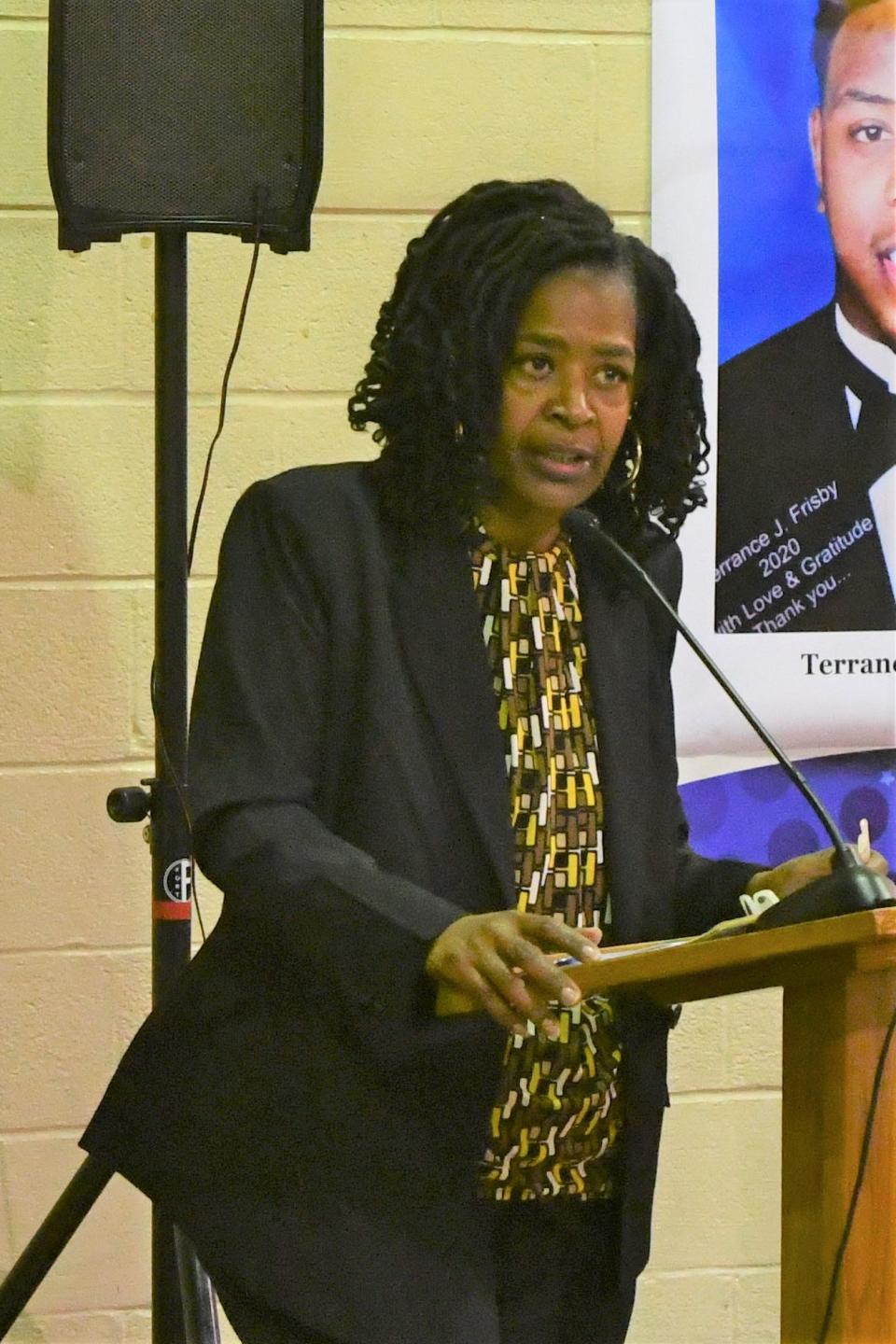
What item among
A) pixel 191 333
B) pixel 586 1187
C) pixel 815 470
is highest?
pixel 191 333

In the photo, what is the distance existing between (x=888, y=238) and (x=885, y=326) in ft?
0.41

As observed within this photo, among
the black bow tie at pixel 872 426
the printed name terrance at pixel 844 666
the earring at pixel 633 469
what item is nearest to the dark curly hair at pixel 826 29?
the black bow tie at pixel 872 426

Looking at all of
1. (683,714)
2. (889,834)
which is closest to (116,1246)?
(683,714)

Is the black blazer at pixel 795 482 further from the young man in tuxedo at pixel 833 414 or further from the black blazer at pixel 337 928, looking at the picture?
the black blazer at pixel 337 928

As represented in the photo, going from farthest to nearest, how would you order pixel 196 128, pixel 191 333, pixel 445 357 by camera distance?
pixel 191 333
pixel 196 128
pixel 445 357

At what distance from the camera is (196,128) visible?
1915mm

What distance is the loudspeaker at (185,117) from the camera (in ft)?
6.18

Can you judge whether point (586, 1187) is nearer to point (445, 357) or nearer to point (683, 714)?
point (445, 357)

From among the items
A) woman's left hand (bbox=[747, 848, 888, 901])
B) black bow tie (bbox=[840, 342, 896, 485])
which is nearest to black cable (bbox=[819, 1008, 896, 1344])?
woman's left hand (bbox=[747, 848, 888, 901])

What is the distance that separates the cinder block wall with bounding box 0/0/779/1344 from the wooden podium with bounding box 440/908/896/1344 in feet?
3.94

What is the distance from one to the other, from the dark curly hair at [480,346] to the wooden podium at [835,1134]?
50 centimetres

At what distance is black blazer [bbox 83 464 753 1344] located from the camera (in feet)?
4.56

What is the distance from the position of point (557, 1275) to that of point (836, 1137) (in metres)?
0.42

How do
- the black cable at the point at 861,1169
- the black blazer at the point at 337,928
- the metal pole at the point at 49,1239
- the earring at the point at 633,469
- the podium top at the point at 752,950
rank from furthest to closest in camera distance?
the metal pole at the point at 49,1239 < the earring at the point at 633,469 < the black blazer at the point at 337,928 < the black cable at the point at 861,1169 < the podium top at the point at 752,950
